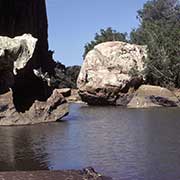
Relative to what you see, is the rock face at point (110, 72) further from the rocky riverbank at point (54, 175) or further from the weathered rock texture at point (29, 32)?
the rocky riverbank at point (54, 175)

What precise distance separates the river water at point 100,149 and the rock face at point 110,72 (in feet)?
86.1

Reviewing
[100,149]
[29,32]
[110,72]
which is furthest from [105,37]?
[100,149]

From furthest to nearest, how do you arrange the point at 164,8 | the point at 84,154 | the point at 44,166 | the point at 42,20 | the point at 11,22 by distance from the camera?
the point at 164,8, the point at 42,20, the point at 11,22, the point at 84,154, the point at 44,166

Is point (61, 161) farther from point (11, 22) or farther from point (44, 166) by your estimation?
point (11, 22)

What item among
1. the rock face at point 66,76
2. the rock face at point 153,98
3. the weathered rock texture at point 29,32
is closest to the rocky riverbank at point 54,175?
the weathered rock texture at point 29,32

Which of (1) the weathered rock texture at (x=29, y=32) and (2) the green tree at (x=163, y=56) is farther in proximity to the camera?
(2) the green tree at (x=163, y=56)

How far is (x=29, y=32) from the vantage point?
38.4 meters

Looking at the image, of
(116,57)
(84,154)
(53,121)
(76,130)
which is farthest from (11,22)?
(116,57)

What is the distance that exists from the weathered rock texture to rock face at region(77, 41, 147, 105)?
11292 millimetres

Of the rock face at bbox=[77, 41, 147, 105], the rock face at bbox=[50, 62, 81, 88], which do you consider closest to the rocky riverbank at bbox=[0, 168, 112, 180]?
the rock face at bbox=[77, 41, 147, 105]

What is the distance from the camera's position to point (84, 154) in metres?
18.6

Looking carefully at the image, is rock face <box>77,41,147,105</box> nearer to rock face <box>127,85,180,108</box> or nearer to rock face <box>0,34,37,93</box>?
rock face <box>127,85,180,108</box>

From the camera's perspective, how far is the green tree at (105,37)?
296ft

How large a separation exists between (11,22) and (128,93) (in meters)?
21.8
